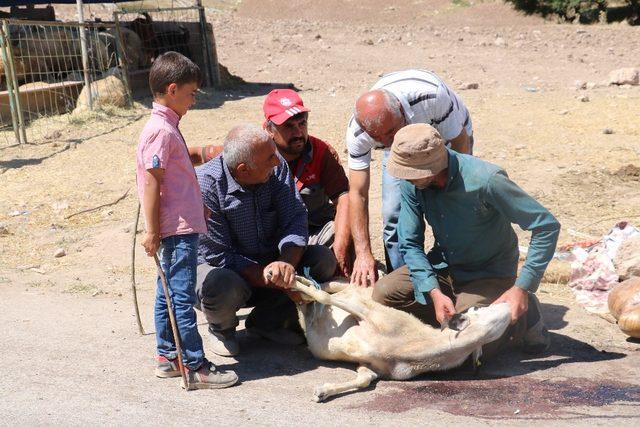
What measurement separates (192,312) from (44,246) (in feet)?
13.1

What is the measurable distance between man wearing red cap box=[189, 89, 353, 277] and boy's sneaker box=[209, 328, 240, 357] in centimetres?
84

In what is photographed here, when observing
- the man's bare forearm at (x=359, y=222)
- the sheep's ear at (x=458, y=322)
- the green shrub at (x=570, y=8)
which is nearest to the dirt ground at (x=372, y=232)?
the sheep's ear at (x=458, y=322)

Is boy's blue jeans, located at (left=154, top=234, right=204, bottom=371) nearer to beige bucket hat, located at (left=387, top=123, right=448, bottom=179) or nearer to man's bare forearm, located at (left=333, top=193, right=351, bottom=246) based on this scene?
beige bucket hat, located at (left=387, top=123, right=448, bottom=179)

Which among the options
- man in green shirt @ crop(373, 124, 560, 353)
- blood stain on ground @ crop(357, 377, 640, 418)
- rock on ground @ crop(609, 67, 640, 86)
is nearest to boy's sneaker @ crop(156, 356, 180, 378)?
blood stain on ground @ crop(357, 377, 640, 418)

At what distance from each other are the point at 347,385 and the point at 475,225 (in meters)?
1.05

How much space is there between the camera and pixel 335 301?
4.57m

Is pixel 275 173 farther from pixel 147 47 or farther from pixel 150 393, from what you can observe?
pixel 147 47

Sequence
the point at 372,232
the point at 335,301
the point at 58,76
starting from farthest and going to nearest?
the point at 58,76, the point at 372,232, the point at 335,301

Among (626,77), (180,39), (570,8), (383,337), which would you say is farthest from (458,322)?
(570,8)

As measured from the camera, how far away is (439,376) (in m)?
4.45

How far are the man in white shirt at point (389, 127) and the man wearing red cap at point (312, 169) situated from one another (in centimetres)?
13

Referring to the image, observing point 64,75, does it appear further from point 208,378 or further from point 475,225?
point 475,225

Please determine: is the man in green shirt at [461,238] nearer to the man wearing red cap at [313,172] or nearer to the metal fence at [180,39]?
the man wearing red cap at [313,172]

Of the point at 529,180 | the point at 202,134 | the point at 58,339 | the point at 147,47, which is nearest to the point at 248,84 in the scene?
the point at 147,47
